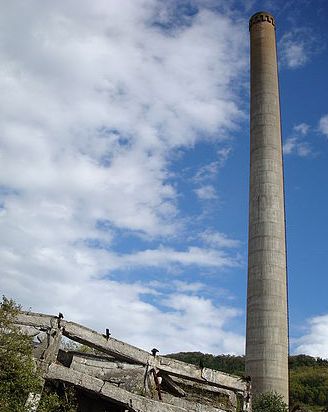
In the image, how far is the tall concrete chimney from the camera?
19562 millimetres

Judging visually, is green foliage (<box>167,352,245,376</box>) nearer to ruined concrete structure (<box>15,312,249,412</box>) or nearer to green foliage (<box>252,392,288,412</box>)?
green foliage (<box>252,392,288,412</box>)

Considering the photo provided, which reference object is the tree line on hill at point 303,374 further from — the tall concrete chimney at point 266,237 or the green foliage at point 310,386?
the tall concrete chimney at point 266,237

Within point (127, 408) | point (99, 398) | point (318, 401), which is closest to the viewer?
point (127, 408)

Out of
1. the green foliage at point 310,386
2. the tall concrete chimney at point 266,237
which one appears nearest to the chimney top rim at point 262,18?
the tall concrete chimney at point 266,237

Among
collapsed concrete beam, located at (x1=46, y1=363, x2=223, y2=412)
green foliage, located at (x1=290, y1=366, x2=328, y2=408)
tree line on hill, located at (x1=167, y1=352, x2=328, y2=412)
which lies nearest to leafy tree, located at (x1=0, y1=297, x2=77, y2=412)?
collapsed concrete beam, located at (x1=46, y1=363, x2=223, y2=412)

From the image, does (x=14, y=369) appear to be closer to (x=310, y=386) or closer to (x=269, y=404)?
(x=269, y=404)

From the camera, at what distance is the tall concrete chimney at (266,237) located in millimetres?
19562

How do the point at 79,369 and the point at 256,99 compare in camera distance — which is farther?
the point at 256,99

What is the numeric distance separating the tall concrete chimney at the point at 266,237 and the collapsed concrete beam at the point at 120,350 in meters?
6.41

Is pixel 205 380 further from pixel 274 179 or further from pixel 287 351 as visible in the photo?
pixel 274 179

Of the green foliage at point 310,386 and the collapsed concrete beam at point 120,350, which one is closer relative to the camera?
the collapsed concrete beam at point 120,350

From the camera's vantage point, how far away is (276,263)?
69.3 ft

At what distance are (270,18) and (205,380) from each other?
20918mm

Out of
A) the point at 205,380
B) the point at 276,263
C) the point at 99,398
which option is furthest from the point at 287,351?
the point at 99,398
